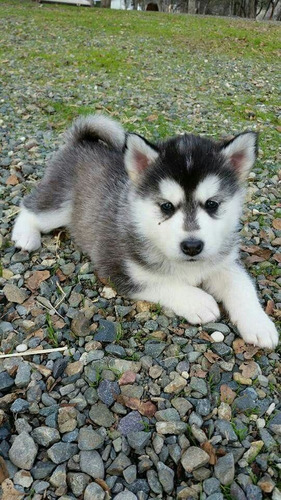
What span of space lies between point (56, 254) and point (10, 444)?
1.92m

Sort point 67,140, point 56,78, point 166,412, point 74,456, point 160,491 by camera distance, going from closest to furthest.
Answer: point 160,491, point 74,456, point 166,412, point 67,140, point 56,78

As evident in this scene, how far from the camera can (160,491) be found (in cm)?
226

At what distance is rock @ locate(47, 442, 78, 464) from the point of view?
238cm

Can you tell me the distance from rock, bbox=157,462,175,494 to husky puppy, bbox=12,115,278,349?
1.08 m

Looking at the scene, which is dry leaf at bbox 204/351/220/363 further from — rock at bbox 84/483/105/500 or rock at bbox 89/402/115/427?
rock at bbox 84/483/105/500

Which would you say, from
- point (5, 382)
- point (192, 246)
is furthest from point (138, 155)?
point (5, 382)

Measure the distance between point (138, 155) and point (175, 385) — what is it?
157 centimetres

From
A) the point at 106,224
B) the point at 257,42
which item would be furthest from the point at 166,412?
the point at 257,42

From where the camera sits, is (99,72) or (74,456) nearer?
(74,456)

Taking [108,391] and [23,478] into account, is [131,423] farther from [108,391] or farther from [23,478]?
[23,478]

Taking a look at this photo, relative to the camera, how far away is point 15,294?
355 centimetres

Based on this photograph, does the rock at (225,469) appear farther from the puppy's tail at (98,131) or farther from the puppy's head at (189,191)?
the puppy's tail at (98,131)

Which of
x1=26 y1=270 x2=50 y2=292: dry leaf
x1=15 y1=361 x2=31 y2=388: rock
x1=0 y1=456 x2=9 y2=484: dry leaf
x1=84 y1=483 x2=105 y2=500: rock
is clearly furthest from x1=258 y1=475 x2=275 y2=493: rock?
x1=26 y1=270 x2=50 y2=292: dry leaf

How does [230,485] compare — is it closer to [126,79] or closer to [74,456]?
[74,456]
